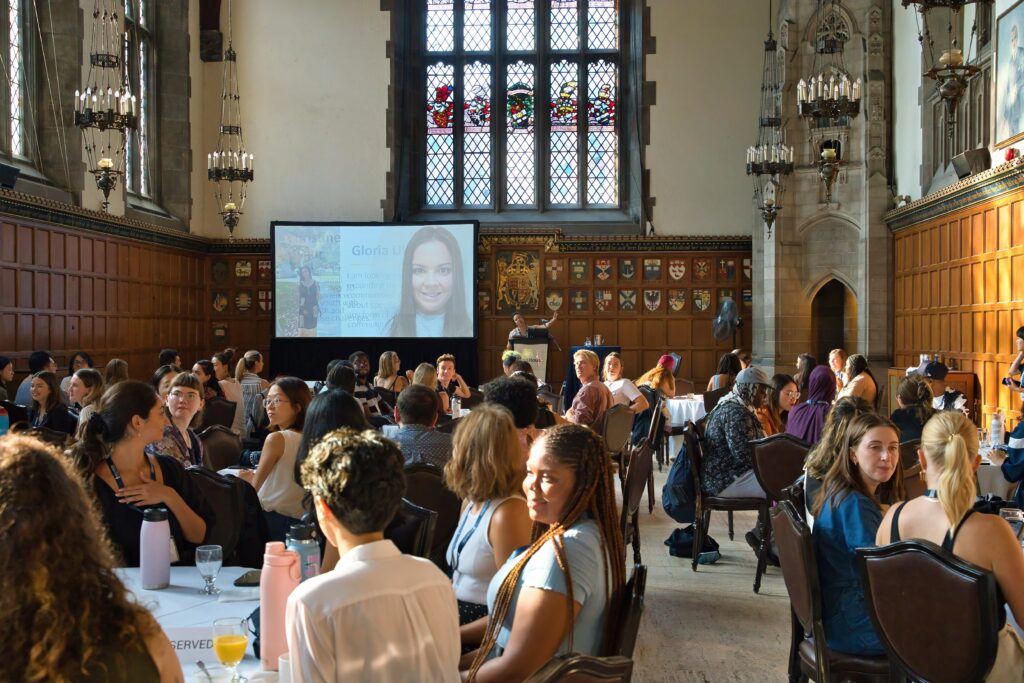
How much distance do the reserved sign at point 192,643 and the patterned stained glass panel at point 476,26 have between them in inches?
611

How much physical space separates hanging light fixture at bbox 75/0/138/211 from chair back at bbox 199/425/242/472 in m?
5.58

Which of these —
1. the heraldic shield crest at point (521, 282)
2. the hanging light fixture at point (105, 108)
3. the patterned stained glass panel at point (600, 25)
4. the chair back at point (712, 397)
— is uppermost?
the patterned stained glass panel at point (600, 25)

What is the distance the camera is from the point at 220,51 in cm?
1652

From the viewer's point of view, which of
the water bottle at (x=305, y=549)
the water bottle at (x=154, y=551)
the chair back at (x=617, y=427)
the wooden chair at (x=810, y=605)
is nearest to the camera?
the water bottle at (x=305, y=549)

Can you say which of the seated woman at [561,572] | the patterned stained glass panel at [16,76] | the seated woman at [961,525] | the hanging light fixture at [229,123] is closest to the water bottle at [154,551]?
the seated woman at [561,572]

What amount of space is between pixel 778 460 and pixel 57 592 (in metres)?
4.56

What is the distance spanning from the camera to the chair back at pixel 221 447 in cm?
564

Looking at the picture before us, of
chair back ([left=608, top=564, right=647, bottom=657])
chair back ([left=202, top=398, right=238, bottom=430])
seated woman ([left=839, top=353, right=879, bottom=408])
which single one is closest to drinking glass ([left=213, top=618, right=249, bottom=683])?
chair back ([left=608, top=564, right=647, bottom=657])

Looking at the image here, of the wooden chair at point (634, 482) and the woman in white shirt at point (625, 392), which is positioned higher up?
the woman in white shirt at point (625, 392)

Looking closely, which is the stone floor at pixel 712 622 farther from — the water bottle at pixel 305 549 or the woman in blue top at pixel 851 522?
the water bottle at pixel 305 549

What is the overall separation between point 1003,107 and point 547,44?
8.27 metres

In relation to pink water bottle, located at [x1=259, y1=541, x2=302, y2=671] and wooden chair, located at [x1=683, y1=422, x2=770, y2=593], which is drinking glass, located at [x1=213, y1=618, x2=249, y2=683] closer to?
pink water bottle, located at [x1=259, y1=541, x2=302, y2=671]

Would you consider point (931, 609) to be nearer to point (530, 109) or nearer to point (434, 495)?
point (434, 495)

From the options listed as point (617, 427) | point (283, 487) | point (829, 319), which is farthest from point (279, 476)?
point (829, 319)
